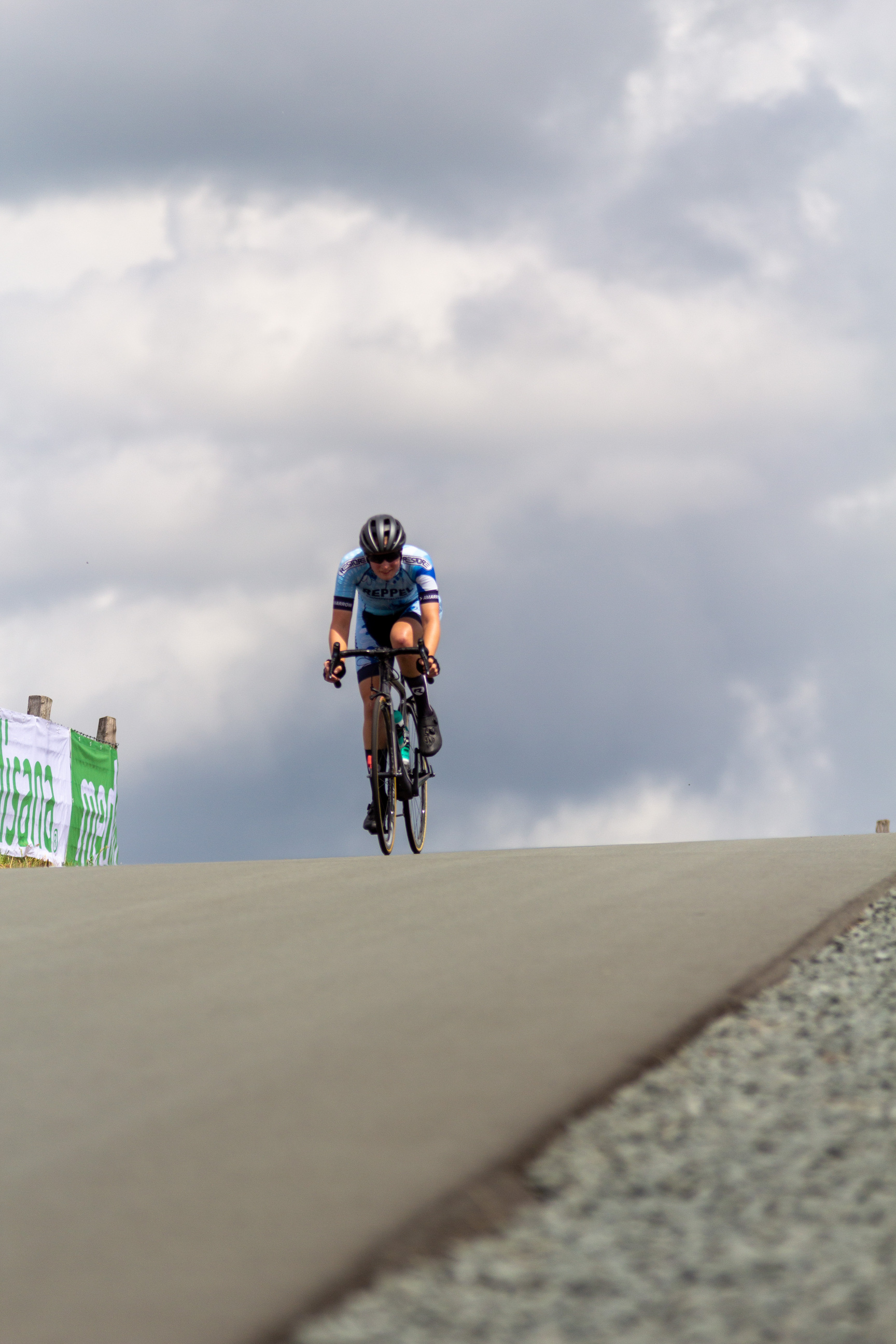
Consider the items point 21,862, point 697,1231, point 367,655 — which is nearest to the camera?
point 697,1231

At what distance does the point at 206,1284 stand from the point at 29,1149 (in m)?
0.87

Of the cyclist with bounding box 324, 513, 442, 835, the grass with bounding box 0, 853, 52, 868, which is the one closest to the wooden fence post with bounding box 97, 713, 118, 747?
the grass with bounding box 0, 853, 52, 868

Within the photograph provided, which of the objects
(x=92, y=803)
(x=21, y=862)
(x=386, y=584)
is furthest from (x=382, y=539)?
(x=92, y=803)

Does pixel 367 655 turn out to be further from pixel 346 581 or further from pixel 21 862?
pixel 21 862

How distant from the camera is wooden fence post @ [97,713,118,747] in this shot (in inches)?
830

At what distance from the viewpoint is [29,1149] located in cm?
287

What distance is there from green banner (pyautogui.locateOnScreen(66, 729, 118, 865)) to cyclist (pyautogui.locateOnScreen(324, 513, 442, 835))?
9940 mm

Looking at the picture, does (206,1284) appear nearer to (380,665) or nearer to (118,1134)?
(118,1134)

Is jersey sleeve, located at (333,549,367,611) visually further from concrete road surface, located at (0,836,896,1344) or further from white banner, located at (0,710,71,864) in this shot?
white banner, located at (0,710,71,864)

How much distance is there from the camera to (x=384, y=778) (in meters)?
10.4

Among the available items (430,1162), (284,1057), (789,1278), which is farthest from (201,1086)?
(789,1278)

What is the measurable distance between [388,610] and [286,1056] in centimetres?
758

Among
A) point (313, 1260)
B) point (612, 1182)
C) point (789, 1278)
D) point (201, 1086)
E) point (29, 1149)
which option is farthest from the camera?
point (201, 1086)

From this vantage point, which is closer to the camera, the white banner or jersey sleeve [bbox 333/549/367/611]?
jersey sleeve [bbox 333/549/367/611]
